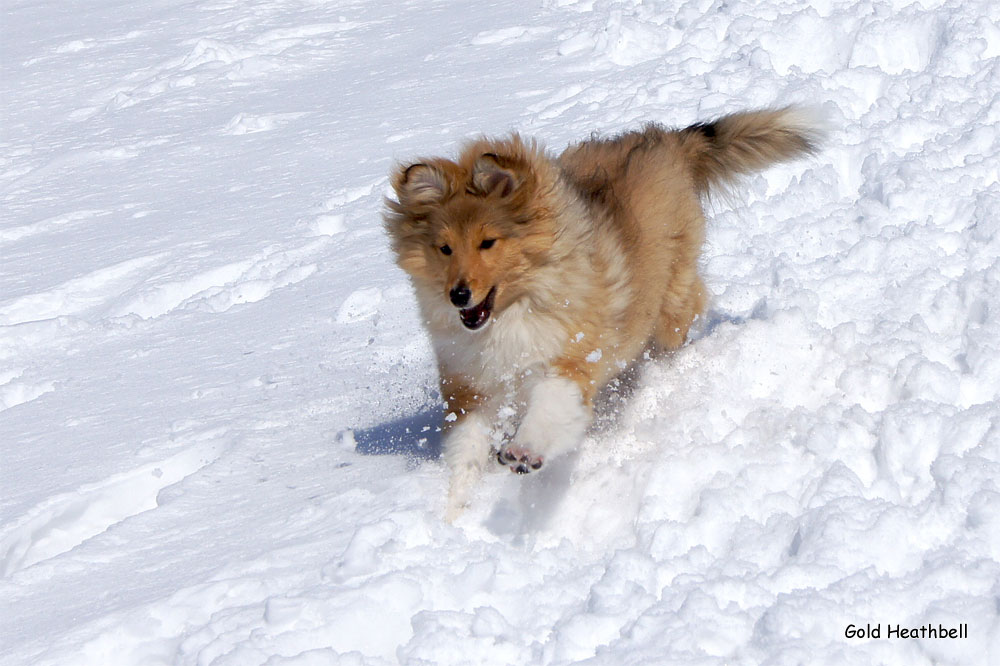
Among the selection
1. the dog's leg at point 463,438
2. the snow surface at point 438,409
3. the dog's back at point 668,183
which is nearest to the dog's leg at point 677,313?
the dog's back at point 668,183

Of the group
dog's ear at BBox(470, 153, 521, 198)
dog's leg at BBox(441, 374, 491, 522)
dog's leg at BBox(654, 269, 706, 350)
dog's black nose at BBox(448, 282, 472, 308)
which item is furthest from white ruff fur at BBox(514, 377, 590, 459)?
dog's leg at BBox(654, 269, 706, 350)

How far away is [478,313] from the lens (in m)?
4.00

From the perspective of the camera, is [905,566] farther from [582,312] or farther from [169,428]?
[169,428]

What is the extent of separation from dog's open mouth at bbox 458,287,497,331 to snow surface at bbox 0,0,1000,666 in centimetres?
61

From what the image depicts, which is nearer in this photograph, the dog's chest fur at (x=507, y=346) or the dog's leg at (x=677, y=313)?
the dog's chest fur at (x=507, y=346)

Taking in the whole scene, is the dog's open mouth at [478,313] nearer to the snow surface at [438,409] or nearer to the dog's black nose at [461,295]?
the dog's black nose at [461,295]

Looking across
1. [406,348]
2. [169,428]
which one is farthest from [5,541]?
[406,348]

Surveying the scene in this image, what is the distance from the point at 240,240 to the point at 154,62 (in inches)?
201

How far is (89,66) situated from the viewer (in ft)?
38.1

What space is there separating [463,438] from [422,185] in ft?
3.33

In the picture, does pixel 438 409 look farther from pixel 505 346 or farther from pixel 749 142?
pixel 749 142

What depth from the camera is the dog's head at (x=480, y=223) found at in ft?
13.1

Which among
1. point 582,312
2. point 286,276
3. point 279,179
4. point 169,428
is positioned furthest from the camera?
point 279,179

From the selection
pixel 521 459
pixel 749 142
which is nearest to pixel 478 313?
pixel 521 459
